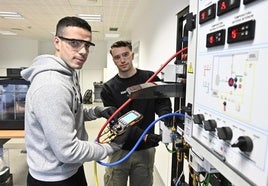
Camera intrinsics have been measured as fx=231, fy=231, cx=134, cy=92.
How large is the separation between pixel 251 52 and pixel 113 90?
1322mm

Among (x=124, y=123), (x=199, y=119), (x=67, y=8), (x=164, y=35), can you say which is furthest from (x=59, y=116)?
(x=67, y=8)

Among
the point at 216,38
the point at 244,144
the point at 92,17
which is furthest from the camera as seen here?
the point at 92,17

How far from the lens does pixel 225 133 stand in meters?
0.66

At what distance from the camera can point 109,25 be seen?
693 cm

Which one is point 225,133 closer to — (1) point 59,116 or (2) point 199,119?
(2) point 199,119

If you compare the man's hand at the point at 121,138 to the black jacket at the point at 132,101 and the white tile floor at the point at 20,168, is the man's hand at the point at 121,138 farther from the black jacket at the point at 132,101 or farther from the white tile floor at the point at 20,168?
the white tile floor at the point at 20,168

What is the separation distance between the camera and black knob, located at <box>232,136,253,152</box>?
58 cm

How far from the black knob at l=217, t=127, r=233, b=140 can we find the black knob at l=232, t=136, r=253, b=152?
50 millimetres

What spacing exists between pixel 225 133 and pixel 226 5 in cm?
37

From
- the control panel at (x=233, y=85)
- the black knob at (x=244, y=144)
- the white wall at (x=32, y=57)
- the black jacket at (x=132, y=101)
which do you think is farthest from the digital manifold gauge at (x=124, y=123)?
the white wall at (x=32, y=57)

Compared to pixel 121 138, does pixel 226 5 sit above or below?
above

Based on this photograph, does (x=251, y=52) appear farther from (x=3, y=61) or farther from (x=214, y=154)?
(x=3, y=61)

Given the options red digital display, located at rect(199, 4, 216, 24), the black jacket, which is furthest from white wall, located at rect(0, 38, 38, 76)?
red digital display, located at rect(199, 4, 216, 24)

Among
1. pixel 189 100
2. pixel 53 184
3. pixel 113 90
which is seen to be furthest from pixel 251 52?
pixel 113 90
